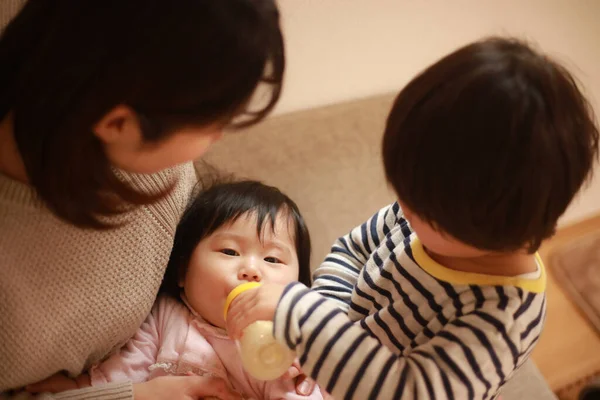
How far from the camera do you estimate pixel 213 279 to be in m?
0.96

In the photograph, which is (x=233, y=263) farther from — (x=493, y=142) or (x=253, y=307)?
(x=493, y=142)

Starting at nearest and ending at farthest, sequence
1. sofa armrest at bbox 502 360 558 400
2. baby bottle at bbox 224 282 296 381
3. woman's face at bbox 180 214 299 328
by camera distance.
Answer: baby bottle at bbox 224 282 296 381 → woman's face at bbox 180 214 299 328 → sofa armrest at bbox 502 360 558 400

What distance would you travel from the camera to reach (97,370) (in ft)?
3.00

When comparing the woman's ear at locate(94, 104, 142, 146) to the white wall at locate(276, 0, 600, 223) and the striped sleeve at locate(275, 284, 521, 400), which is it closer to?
the striped sleeve at locate(275, 284, 521, 400)

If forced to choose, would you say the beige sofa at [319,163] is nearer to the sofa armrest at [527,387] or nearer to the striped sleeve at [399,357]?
the sofa armrest at [527,387]

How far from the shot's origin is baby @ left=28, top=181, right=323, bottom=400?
3.04ft

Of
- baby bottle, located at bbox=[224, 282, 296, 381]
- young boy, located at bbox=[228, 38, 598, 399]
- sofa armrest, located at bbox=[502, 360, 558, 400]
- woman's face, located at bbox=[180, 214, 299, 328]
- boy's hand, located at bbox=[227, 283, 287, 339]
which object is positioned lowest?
sofa armrest, located at bbox=[502, 360, 558, 400]

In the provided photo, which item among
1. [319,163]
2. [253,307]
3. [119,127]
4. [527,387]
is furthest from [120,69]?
[527,387]

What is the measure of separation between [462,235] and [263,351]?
0.89 ft

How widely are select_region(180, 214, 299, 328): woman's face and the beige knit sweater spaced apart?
0.08m

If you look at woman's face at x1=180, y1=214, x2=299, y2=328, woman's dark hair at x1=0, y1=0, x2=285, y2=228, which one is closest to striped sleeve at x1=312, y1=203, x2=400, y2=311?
woman's face at x1=180, y1=214, x2=299, y2=328

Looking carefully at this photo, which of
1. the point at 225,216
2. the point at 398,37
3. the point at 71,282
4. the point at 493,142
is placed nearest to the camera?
the point at 493,142

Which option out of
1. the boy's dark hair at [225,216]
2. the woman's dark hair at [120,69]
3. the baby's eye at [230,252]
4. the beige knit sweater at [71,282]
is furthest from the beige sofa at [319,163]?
the woman's dark hair at [120,69]

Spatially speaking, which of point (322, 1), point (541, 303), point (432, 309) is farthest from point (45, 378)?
point (322, 1)
